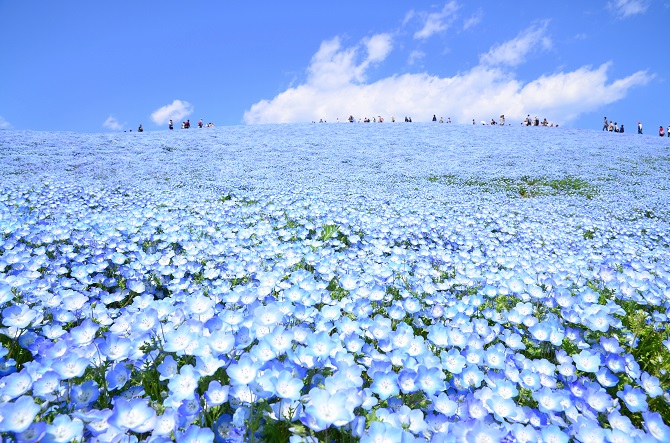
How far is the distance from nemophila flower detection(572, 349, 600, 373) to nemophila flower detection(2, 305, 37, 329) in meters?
3.22

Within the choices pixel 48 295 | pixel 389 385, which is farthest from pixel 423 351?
pixel 48 295

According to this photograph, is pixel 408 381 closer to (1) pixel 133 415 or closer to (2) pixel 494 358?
(2) pixel 494 358

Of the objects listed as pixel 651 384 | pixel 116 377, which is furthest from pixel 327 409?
pixel 651 384

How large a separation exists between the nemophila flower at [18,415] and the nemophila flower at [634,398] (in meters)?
2.68

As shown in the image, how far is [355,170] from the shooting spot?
15.4 m

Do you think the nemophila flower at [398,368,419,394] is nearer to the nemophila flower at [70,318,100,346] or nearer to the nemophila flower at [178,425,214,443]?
the nemophila flower at [178,425,214,443]

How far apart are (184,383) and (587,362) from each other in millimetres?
2269

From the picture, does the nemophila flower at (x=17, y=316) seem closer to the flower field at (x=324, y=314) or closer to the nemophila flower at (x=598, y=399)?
the flower field at (x=324, y=314)

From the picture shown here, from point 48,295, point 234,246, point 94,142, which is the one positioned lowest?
point 234,246

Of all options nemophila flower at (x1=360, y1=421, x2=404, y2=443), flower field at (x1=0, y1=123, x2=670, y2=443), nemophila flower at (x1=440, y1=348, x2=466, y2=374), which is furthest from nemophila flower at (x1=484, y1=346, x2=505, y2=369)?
nemophila flower at (x1=360, y1=421, x2=404, y2=443)

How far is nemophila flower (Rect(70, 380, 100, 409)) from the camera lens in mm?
1635

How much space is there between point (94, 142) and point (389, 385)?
2237cm

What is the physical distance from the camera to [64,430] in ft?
4.59

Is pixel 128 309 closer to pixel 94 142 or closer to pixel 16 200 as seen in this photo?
pixel 16 200
